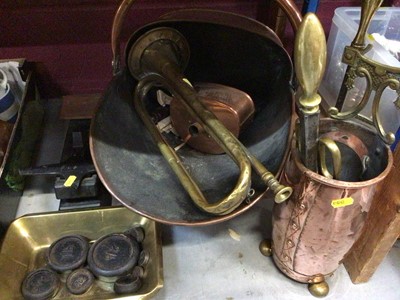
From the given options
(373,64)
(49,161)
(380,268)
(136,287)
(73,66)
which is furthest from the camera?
(73,66)

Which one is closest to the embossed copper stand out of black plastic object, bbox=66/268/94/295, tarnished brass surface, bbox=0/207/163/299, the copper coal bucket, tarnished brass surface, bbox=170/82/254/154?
the copper coal bucket

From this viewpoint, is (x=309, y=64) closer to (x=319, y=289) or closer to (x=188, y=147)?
(x=188, y=147)

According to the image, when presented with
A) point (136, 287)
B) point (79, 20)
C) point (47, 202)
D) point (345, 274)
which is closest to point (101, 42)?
point (79, 20)

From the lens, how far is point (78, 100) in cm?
108

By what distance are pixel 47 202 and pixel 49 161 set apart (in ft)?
0.45

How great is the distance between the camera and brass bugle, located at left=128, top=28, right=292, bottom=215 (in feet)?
1.78

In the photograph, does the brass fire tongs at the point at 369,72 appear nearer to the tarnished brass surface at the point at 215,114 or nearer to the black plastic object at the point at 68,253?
the tarnished brass surface at the point at 215,114

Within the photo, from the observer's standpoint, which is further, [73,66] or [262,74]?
[73,66]

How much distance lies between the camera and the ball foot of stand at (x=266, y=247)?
82cm

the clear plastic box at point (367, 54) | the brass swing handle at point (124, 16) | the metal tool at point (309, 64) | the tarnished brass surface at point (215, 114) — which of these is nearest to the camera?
the metal tool at point (309, 64)

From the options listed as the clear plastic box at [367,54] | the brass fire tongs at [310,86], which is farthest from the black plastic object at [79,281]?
the clear plastic box at [367,54]

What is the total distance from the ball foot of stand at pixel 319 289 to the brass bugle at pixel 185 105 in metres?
0.28

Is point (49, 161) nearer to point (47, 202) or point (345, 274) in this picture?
point (47, 202)

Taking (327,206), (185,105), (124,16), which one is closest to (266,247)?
(327,206)
